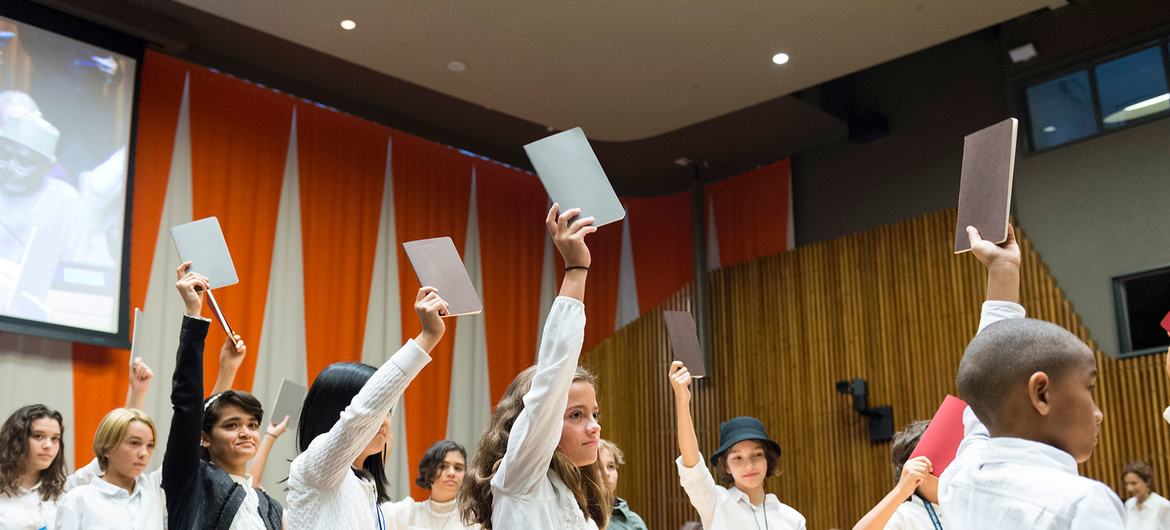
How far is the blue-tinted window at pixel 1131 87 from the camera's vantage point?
7598mm

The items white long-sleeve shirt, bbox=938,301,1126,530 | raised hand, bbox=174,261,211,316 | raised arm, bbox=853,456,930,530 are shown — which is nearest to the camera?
white long-sleeve shirt, bbox=938,301,1126,530

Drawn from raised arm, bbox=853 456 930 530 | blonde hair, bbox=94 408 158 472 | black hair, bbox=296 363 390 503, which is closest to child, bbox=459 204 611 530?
black hair, bbox=296 363 390 503

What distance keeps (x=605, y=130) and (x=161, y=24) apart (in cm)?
366

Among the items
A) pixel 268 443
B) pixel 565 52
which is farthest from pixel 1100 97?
pixel 268 443

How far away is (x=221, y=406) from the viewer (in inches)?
121

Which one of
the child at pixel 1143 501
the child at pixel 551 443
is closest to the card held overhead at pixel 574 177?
the child at pixel 551 443

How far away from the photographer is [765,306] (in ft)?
30.8

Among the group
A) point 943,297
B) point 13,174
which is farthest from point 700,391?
point 13,174

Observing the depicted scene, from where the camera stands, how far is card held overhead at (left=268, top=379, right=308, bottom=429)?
5141mm

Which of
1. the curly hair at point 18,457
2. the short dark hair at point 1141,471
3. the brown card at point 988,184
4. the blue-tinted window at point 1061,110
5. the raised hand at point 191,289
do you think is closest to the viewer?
the brown card at point 988,184

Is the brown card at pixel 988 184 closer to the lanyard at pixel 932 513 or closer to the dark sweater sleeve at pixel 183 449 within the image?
the lanyard at pixel 932 513

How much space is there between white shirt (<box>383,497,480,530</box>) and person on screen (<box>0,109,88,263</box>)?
319 centimetres

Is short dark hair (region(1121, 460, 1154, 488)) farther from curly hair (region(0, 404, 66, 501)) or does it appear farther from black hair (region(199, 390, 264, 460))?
curly hair (region(0, 404, 66, 501))

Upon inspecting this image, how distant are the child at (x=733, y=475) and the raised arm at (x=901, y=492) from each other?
1.88ft
